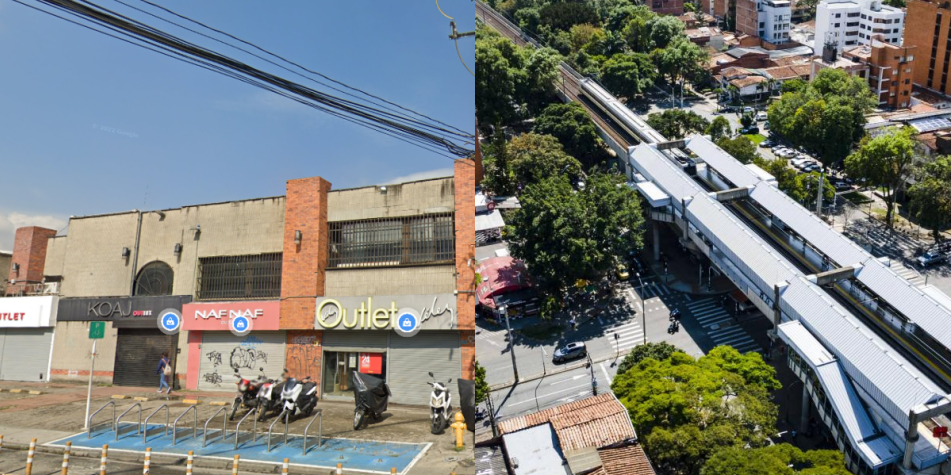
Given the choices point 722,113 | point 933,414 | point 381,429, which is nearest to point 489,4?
point 933,414

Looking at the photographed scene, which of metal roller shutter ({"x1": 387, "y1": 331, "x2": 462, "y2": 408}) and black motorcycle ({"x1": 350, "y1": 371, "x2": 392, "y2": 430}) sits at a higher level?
metal roller shutter ({"x1": 387, "y1": 331, "x2": 462, "y2": 408})

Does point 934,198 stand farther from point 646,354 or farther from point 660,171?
point 646,354

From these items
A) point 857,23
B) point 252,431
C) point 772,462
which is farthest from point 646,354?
point 857,23

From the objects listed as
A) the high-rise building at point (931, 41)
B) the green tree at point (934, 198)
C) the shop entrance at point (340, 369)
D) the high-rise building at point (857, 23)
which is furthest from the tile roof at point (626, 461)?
the high-rise building at point (857, 23)

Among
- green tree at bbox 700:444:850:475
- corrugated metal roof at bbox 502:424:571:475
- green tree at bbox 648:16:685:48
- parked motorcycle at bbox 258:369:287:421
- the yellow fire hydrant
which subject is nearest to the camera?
the yellow fire hydrant

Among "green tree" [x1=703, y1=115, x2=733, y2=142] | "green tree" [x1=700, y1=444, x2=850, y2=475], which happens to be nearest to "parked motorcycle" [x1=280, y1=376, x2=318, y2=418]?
"green tree" [x1=700, y1=444, x2=850, y2=475]

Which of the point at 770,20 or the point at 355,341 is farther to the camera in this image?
the point at 770,20

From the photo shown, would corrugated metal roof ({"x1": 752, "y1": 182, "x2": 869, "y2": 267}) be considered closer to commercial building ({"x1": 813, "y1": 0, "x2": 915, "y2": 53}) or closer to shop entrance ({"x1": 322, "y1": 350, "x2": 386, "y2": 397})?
shop entrance ({"x1": 322, "y1": 350, "x2": 386, "y2": 397})
